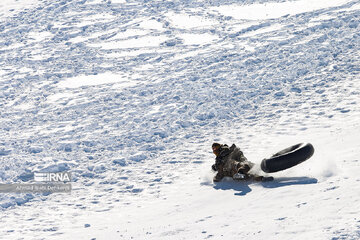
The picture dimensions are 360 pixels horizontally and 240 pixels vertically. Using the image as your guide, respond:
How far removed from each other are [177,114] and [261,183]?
5.73 metres

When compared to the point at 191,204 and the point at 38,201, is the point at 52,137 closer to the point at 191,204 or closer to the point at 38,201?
the point at 38,201

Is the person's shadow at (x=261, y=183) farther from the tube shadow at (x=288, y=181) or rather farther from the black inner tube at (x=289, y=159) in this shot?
the black inner tube at (x=289, y=159)

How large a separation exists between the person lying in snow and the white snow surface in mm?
196

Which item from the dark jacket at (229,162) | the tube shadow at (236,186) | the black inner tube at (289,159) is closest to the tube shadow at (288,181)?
the black inner tube at (289,159)

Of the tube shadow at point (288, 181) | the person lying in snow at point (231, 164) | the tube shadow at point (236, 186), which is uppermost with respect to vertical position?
the person lying in snow at point (231, 164)

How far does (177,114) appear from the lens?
14.3 m

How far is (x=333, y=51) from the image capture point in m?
16.6

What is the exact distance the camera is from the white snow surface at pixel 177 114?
8.20 metres

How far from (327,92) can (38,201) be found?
878 cm

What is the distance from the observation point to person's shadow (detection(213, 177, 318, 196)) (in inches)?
339

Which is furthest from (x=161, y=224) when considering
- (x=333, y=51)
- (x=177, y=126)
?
(x=333, y=51)

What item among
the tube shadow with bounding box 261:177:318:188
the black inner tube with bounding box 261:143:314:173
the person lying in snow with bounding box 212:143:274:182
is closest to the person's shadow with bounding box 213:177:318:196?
the tube shadow with bounding box 261:177:318:188

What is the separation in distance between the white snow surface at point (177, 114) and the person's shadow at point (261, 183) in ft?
0.14

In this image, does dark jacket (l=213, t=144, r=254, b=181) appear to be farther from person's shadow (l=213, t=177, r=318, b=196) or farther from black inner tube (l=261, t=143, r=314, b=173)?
black inner tube (l=261, t=143, r=314, b=173)
